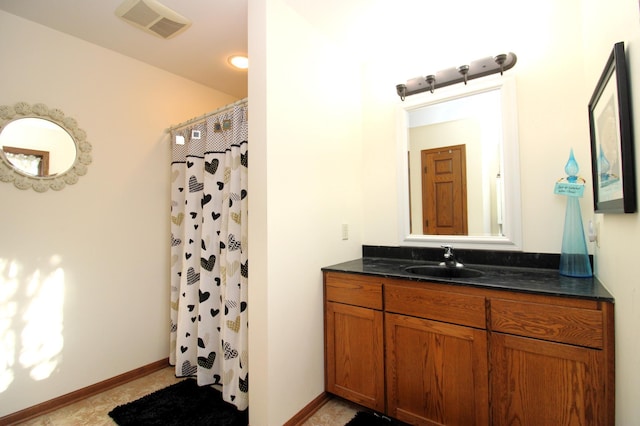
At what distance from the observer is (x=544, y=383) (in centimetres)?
125

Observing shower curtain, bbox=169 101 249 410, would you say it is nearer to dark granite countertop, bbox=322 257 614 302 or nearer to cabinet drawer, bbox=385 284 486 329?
dark granite countertop, bbox=322 257 614 302

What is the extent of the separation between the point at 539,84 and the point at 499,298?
1300 millimetres

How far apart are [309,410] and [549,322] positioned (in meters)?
1.41

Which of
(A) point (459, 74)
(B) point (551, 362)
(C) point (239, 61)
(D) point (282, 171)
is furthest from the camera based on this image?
(C) point (239, 61)

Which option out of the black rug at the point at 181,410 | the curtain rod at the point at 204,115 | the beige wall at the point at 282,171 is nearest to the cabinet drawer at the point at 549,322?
the beige wall at the point at 282,171

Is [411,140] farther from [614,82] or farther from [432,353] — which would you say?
[432,353]

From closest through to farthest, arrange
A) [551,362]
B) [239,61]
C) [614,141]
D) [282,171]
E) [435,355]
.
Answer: [614,141], [551,362], [435,355], [282,171], [239,61]

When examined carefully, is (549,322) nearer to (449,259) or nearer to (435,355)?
(435,355)

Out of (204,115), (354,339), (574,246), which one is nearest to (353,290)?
(354,339)

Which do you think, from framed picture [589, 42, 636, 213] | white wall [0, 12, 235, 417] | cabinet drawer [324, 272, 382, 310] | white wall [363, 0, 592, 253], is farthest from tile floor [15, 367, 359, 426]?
framed picture [589, 42, 636, 213]

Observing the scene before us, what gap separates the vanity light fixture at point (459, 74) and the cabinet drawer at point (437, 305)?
1.38 meters

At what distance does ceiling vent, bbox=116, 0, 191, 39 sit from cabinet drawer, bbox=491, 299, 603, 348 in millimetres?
2453

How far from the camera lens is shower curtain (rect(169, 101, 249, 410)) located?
1.88 m

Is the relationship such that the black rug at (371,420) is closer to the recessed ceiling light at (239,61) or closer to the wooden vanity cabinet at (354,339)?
the wooden vanity cabinet at (354,339)
